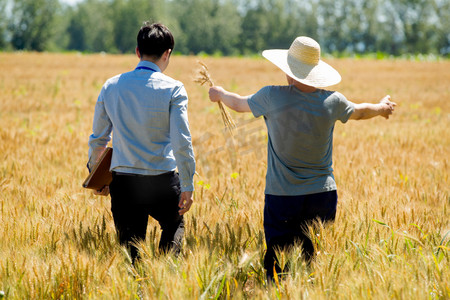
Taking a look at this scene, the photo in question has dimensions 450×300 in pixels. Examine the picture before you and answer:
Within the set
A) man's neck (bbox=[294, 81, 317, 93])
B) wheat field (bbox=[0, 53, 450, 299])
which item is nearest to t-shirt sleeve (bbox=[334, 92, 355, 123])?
man's neck (bbox=[294, 81, 317, 93])

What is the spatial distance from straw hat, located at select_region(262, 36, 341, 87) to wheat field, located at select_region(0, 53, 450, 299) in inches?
24.7

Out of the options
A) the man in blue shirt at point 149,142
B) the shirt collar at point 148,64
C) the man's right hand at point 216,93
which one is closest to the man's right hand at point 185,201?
the man in blue shirt at point 149,142

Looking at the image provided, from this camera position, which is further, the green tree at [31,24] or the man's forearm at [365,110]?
the green tree at [31,24]

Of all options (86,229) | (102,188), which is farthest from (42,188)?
(102,188)

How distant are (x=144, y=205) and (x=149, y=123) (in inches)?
18.9

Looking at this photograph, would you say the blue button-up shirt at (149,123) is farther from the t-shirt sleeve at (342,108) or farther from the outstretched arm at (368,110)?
the outstretched arm at (368,110)

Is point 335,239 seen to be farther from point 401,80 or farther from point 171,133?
point 401,80

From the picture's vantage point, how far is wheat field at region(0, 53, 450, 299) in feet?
7.38

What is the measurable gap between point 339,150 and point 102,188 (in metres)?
4.32

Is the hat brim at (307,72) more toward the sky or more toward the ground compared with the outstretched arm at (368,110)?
more toward the sky

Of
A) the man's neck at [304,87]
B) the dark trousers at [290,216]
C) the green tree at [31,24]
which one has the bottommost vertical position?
the dark trousers at [290,216]

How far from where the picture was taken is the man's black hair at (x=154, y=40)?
2.61 m

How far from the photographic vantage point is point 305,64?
2.68 metres

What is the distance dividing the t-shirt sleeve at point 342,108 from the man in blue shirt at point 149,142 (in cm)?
85
